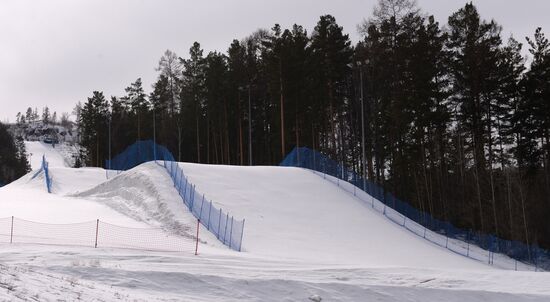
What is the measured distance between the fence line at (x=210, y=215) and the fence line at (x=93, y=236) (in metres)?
1.38

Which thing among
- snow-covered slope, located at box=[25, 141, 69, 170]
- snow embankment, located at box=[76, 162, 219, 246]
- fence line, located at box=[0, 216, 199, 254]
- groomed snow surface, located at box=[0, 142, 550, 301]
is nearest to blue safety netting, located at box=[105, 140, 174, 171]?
groomed snow surface, located at box=[0, 142, 550, 301]

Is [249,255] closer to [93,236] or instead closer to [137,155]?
[93,236]

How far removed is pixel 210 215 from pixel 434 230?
54.7ft

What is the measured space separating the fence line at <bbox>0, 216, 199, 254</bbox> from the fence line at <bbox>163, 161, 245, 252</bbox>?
1385 millimetres

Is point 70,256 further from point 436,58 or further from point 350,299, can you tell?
point 436,58

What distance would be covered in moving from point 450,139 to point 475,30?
8.28 metres

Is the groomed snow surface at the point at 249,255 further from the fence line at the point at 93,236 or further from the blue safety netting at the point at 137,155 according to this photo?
the blue safety netting at the point at 137,155

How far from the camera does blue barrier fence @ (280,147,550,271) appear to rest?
2817cm

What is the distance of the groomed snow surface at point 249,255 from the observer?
12227 millimetres

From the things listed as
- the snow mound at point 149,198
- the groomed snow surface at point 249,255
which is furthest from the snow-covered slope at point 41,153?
the snow mound at point 149,198

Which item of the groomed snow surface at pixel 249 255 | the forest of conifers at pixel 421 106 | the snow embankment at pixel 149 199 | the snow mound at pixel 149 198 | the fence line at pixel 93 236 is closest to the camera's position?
the groomed snow surface at pixel 249 255

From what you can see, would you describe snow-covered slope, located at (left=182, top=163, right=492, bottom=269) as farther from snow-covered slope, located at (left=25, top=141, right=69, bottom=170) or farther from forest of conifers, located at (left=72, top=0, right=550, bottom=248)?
A: snow-covered slope, located at (left=25, top=141, right=69, bottom=170)

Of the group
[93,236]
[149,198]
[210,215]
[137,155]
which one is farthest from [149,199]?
[137,155]

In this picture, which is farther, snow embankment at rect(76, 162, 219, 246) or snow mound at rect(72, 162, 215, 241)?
snow mound at rect(72, 162, 215, 241)
